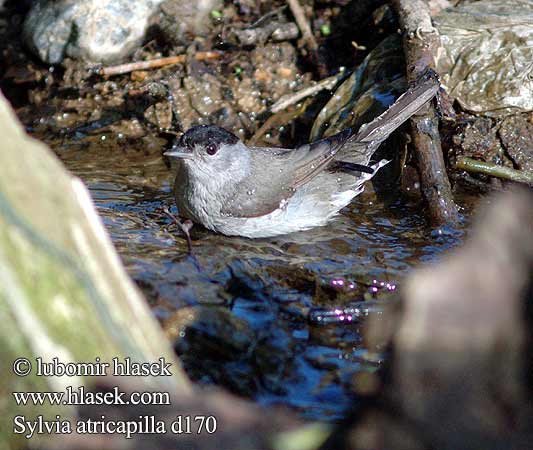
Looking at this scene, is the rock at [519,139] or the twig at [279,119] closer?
the rock at [519,139]

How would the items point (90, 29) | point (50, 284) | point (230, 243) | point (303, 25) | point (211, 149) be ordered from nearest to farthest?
point (50, 284)
point (230, 243)
point (211, 149)
point (90, 29)
point (303, 25)

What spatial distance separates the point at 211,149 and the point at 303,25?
2553 millimetres

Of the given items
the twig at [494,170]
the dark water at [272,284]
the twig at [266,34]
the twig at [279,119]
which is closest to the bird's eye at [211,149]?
the dark water at [272,284]

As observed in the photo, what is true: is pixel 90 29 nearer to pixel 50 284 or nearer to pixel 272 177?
pixel 272 177

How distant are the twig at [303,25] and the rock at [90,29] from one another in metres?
1.41

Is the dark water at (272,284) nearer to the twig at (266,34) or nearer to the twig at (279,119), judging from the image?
the twig at (279,119)

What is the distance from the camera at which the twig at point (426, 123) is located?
6.03 metres

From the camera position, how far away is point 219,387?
3.99m

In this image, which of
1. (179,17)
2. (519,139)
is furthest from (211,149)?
(519,139)

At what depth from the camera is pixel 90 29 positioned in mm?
8070

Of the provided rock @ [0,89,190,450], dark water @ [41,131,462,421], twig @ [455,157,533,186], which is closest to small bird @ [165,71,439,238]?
dark water @ [41,131,462,421]

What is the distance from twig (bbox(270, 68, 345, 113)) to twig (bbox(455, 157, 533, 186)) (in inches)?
66.6

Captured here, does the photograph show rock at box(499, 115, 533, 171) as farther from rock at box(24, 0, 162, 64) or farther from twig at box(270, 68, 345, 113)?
rock at box(24, 0, 162, 64)

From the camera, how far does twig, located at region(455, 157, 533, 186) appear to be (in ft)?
20.9
